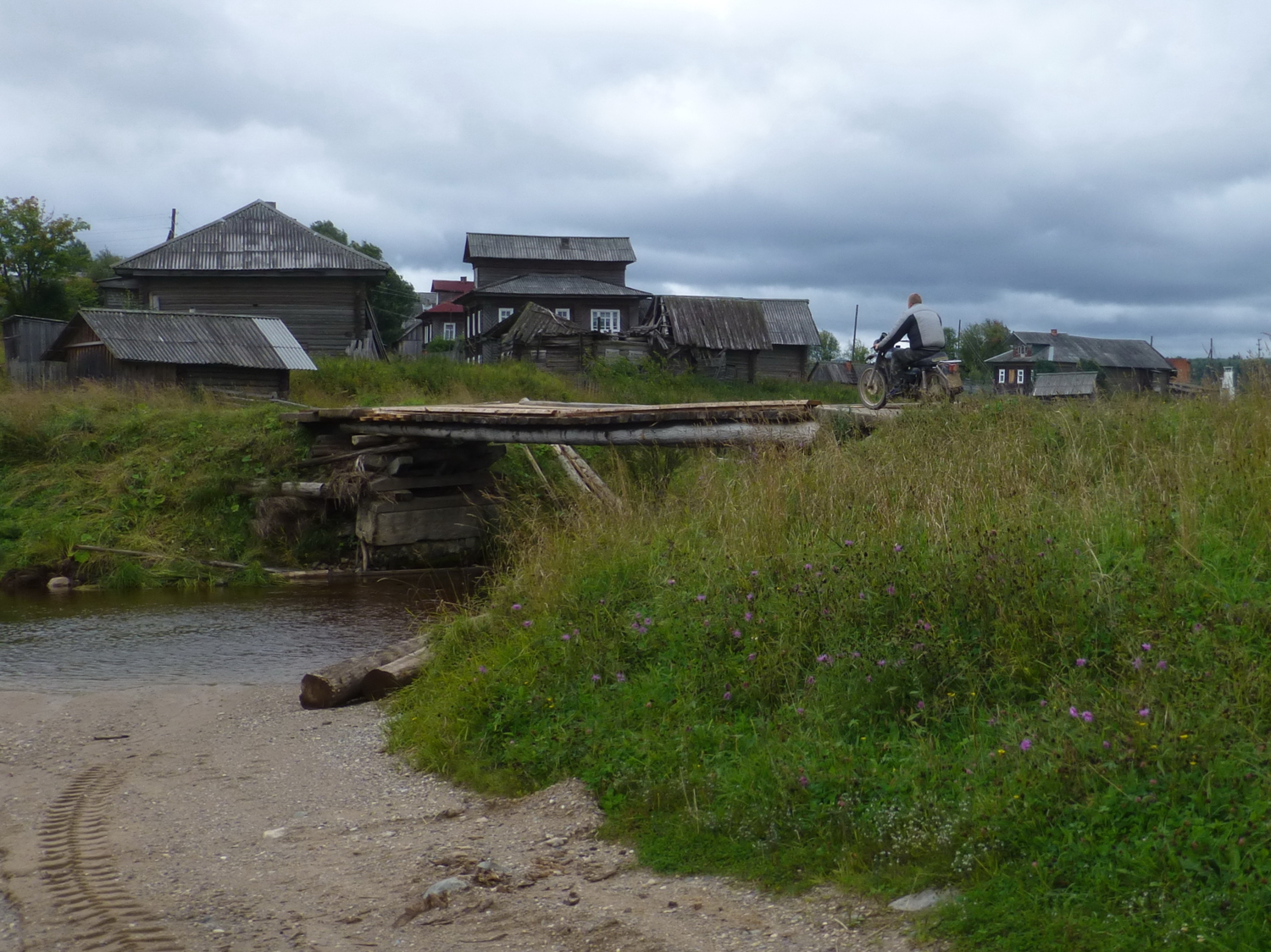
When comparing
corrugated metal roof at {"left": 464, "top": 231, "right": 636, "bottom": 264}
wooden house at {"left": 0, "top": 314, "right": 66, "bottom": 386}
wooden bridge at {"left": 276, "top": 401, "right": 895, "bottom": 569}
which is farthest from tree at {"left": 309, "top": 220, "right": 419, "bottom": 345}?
wooden bridge at {"left": 276, "top": 401, "right": 895, "bottom": 569}

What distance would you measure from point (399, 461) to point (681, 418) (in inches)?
260

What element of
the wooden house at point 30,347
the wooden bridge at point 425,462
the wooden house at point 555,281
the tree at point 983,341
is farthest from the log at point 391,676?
the tree at point 983,341

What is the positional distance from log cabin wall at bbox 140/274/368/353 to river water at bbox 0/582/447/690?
67.6 feet

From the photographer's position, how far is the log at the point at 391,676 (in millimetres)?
7586

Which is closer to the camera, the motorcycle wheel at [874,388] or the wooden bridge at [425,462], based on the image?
the motorcycle wheel at [874,388]

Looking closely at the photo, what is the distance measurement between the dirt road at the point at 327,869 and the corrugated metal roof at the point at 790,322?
4486 centimetres

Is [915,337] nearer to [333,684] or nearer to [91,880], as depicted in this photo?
[333,684]

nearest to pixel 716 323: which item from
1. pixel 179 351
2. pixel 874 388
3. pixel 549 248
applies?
pixel 549 248

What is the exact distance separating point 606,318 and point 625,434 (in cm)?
4121

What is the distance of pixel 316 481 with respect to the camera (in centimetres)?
1712

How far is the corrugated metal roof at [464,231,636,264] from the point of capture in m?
56.8

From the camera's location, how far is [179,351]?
24312mm

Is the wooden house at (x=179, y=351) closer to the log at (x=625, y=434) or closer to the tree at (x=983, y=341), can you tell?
the log at (x=625, y=434)

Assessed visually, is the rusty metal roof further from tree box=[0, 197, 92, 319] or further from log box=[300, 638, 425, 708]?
log box=[300, 638, 425, 708]
